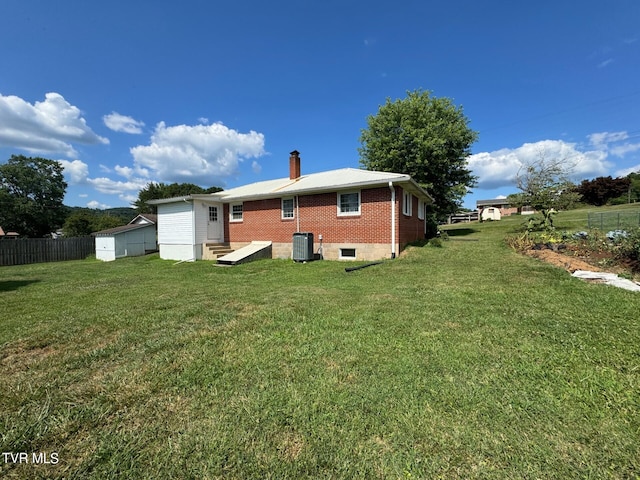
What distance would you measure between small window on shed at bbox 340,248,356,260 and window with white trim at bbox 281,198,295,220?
9.91 feet

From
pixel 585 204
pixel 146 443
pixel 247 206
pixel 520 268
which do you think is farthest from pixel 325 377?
pixel 585 204

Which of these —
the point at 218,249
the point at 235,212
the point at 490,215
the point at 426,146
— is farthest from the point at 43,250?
the point at 490,215

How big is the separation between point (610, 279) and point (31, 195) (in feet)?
182

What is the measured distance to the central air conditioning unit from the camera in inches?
441

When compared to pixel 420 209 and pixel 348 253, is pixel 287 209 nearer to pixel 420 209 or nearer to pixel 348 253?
pixel 348 253

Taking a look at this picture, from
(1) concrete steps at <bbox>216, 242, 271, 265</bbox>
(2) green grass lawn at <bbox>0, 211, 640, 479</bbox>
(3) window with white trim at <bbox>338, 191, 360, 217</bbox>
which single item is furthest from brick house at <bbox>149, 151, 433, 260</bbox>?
(2) green grass lawn at <bbox>0, 211, 640, 479</bbox>

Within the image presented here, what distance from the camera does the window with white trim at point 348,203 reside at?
11.3 m

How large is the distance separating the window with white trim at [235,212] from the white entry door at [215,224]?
2.31 ft

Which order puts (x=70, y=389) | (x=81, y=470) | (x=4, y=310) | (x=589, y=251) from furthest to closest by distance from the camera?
1. (x=589, y=251)
2. (x=4, y=310)
3. (x=70, y=389)
4. (x=81, y=470)

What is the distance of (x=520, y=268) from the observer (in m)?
7.32

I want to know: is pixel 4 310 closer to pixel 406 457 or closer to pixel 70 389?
pixel 70 389

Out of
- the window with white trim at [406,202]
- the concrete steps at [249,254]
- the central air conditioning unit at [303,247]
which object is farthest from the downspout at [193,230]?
the window with white trim at [406,202]

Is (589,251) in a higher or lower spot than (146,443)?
higher

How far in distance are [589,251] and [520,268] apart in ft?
9.39
